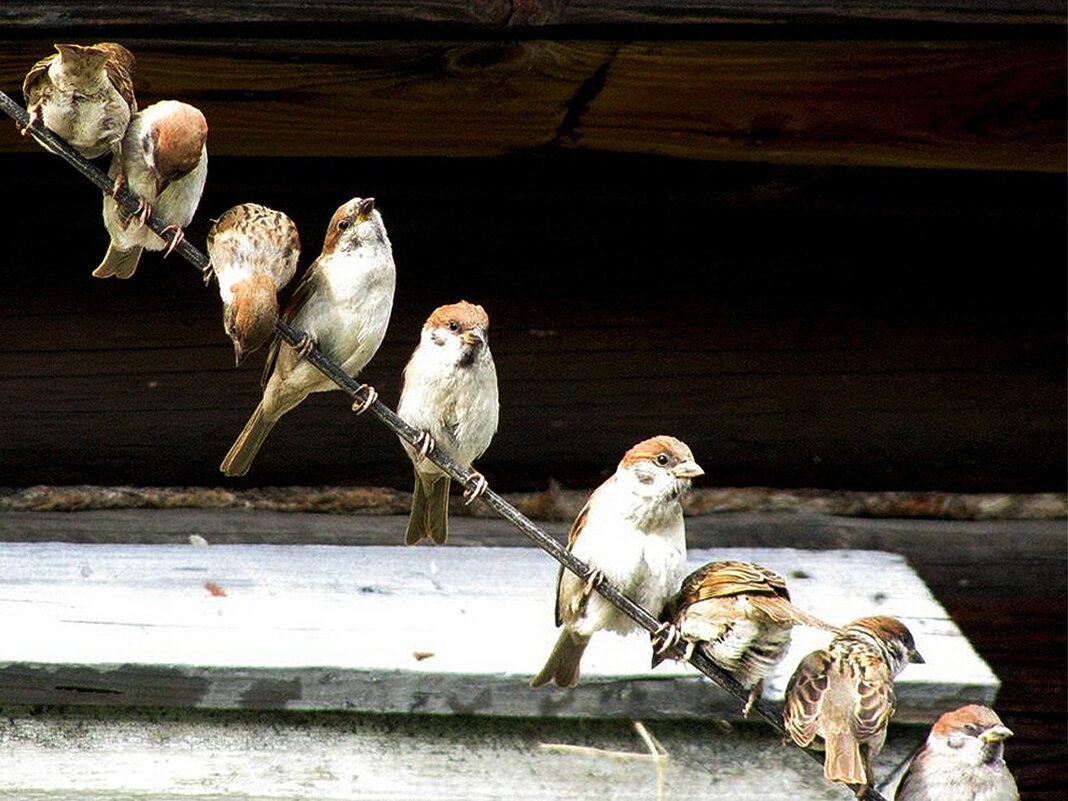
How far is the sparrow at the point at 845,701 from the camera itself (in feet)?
7.02

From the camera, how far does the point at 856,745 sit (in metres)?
2.15

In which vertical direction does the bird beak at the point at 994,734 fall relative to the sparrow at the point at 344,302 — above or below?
below

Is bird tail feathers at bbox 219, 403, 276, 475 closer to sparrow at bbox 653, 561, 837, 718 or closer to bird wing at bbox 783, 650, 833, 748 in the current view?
sparrow at bbox 653, 561, 837, 718

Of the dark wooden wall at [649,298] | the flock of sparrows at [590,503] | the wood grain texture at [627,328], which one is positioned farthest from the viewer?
the wood grain texture at [627,328]

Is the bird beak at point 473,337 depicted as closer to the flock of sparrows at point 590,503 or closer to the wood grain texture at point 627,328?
the flock of sparrows at point 590,503

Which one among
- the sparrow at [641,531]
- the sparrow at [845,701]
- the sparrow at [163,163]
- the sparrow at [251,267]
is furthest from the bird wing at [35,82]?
the sparrow at [845,701]

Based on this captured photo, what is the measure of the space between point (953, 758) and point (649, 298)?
1.03 metres

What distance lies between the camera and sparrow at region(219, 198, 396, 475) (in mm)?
2174

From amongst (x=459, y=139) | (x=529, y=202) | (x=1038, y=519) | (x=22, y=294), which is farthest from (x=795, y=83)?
(x=22, y=294)

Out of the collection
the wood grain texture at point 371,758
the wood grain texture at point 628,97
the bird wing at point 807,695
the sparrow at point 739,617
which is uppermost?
the wood grain texture at point 628,97

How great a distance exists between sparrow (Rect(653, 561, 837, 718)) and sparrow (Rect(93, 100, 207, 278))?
0.83 m

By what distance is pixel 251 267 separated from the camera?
6.28ft

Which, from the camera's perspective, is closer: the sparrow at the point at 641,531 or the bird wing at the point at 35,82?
the bird wing at the point at 35,82

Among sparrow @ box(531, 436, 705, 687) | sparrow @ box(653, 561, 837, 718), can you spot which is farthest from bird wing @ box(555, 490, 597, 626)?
sparrow @ box(653, 561, 837, 718)
